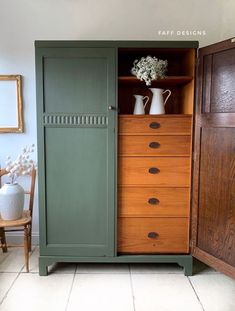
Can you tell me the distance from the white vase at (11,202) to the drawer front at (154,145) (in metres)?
0.92

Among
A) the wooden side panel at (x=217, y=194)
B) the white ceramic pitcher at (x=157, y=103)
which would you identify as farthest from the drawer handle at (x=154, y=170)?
the white ceramic pitcher at (x=157, y=103)

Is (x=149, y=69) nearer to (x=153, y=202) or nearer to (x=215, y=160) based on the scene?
(x=215, y=160)

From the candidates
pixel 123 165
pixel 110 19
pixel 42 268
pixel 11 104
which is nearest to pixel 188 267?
pixel 123 165

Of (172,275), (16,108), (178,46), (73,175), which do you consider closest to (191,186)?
(172,275)

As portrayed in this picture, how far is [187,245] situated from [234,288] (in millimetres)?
452

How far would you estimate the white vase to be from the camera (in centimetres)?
232

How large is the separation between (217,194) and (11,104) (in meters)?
2.00

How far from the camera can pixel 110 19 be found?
2.67 meters

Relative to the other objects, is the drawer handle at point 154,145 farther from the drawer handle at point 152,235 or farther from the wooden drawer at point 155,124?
the drawer handle at point 152,235

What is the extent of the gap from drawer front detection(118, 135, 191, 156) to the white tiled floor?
1.00 metres

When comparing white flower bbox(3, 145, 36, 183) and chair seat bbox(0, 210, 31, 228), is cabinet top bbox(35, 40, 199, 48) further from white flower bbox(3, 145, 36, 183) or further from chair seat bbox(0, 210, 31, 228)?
chair seat bbox(0, 210, 31, 228)

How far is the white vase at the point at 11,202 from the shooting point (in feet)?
7.62

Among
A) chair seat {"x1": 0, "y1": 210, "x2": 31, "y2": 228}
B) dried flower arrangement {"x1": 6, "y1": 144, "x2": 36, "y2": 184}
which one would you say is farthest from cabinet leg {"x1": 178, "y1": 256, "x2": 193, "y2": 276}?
dried flower arrangement {"x1": 6, "y1": 144, "x2": 36, "y2": 184}

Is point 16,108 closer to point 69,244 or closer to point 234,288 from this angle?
point 69,244
